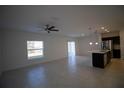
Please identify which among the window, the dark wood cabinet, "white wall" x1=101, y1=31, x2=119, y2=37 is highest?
Answer: "white wall" x1=101, y1=31, x2=119, y2=37

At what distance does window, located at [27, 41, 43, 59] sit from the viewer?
6.25 m

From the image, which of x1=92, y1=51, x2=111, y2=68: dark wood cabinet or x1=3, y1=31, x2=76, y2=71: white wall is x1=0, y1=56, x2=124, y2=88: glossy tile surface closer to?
x1=92, y1=51, x2=111, y2=68: dark wood cabinet

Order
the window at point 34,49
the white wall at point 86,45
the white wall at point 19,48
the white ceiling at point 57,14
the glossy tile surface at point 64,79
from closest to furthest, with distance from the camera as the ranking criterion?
the white ceiling at point 57,14, the glossy tile surface at point 64,79, the white wall at point 19,48, the window at point 34,49, the white wall at point 86,45

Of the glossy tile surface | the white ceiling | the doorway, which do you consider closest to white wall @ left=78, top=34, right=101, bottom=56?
the doorway

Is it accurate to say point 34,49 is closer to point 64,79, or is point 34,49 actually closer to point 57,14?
point 64,79

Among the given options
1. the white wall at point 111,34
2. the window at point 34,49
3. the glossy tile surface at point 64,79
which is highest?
the white wall at point 111,34

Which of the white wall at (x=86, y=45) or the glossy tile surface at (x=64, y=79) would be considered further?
the white wall at (x=86, y=45)

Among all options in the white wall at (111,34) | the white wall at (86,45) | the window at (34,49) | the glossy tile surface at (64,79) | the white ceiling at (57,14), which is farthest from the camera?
the white wall at (86,45)

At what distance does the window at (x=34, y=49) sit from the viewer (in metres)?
6.25

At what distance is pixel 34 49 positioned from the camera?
663 centimetres

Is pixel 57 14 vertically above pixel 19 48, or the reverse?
pixel 57 14

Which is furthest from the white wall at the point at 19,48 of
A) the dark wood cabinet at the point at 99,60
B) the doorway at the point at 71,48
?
the dark wood cabinet at the point at 99,60

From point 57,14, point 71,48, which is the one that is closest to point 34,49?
point 57,14

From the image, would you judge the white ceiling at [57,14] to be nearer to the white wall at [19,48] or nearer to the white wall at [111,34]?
the white wall at [19,48]
